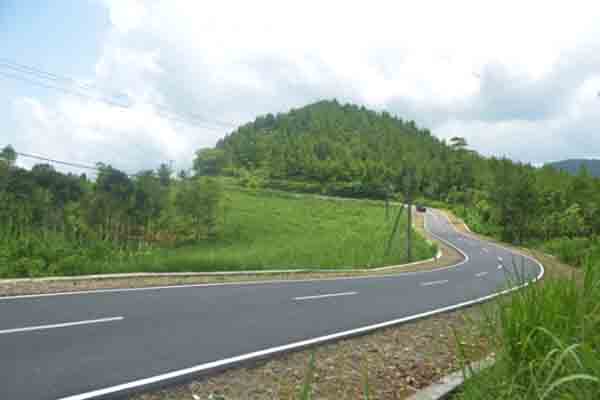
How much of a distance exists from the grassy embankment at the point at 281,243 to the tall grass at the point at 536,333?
39.2 feet

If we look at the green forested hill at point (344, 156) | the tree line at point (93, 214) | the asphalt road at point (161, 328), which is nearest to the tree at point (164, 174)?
the tree line at point (93, 214)

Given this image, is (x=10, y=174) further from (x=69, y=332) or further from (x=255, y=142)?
(x=255, y=142)

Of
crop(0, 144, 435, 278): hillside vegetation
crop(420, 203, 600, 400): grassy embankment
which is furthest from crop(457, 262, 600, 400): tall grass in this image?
crop(0, 144, 435, 278): hillside vegetation

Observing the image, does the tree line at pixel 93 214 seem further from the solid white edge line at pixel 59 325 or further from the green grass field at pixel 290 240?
the solid white edge line at pixel 59 325

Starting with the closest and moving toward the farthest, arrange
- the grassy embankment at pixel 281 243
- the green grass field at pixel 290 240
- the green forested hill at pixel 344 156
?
the grassy embankment at pixel 281 243, the green grass field at pixel 290 240, the green forested hill at pixel 344 156

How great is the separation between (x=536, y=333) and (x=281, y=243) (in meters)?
37.3

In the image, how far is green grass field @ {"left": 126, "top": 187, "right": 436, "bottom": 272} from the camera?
16.8m

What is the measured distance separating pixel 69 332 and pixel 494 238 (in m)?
58.4

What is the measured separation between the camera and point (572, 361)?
238 centimetres

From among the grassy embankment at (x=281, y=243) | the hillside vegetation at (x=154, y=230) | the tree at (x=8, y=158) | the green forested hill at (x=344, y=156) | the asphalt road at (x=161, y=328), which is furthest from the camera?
the green forested hill at (x=344, y=156)

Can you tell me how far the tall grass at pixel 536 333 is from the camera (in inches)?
104

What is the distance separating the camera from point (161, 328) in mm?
6895

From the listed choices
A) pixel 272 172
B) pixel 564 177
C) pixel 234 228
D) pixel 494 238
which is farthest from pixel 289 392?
pixel 272 172

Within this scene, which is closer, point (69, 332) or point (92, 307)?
point (69, 332)
